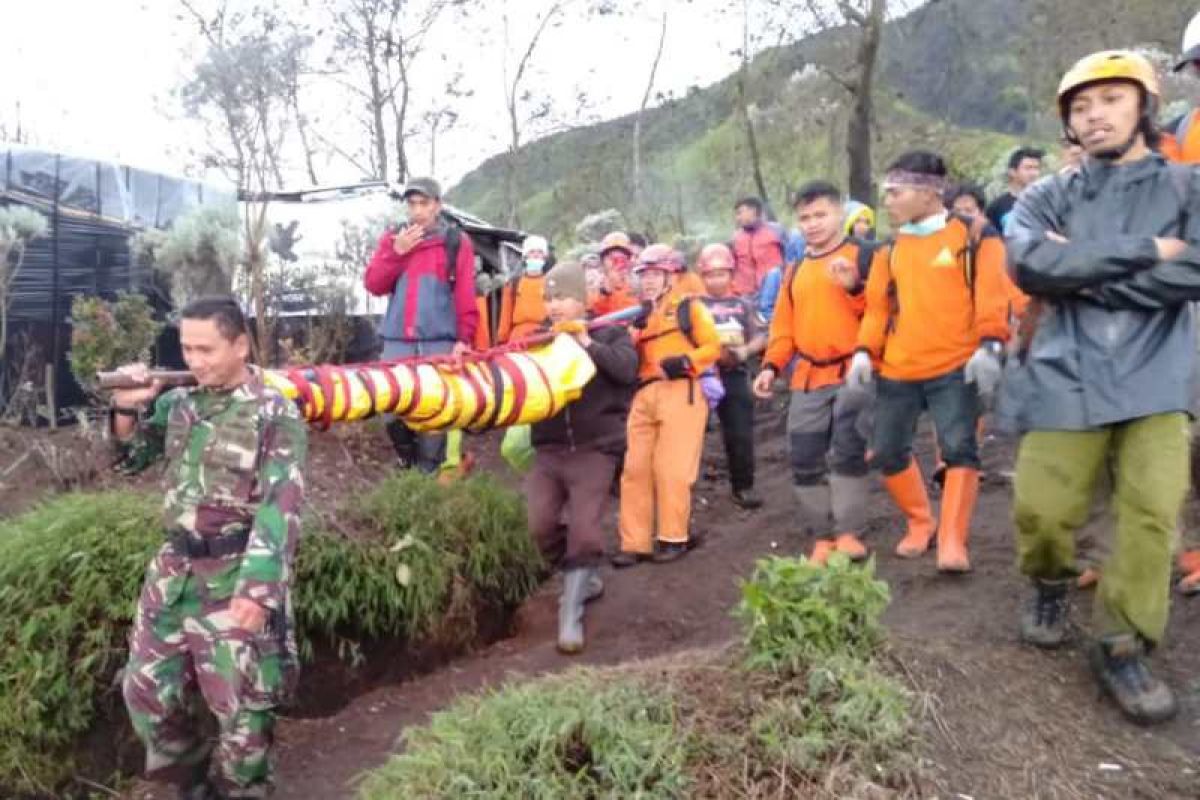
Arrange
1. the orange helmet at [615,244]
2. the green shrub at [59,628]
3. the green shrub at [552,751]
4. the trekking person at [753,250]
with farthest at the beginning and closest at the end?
the trekking person at [753,250] < the orange helmet at [615,244] < the green shrub at [59,628] < the green shrub at [552,751]

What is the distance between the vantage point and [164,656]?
3.72 meters

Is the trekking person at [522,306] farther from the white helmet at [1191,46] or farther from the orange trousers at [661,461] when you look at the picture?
the white helmet at [1191,46]

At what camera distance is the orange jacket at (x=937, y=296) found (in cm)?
→ 485

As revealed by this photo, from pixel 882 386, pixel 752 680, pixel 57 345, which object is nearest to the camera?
pixel 752 680

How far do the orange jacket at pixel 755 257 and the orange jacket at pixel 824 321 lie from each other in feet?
13.6

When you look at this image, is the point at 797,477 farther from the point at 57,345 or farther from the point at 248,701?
the point at 57,345

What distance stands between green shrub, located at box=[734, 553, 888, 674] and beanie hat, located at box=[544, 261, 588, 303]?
222cm

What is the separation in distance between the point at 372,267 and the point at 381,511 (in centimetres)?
195

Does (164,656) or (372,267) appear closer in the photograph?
(164,656)

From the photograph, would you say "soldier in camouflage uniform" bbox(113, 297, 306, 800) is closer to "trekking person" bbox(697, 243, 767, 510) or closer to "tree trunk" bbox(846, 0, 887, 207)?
"trekking person" bbox(697, 243, 767, 510)

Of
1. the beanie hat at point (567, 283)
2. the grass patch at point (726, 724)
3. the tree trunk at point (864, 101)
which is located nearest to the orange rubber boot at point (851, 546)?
the beanie hat at point (567, 283)

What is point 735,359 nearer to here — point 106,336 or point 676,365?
point 676,365

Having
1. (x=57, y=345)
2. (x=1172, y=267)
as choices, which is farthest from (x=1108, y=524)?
(x=57, y=345)

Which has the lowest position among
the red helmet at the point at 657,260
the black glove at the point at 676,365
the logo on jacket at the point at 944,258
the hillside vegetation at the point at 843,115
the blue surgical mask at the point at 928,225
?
the black glove at the point at 676,365
